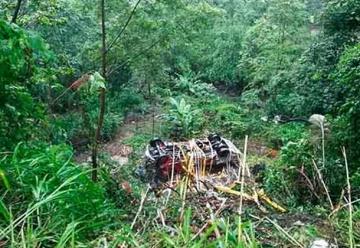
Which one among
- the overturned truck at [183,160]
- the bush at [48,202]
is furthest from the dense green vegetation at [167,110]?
the overturned truck at [183,160]

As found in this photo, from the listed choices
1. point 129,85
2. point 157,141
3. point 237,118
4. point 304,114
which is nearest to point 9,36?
point 157,141

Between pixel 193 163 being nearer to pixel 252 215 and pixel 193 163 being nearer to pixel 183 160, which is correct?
pixel 183 160

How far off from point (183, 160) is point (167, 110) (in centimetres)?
600

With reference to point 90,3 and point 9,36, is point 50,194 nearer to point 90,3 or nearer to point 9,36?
point 9,36

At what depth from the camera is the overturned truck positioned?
6.66 m

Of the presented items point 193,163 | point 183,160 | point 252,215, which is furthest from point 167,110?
point 252,215

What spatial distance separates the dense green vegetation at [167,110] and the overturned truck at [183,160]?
0.31m

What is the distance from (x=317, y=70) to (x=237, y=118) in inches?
134

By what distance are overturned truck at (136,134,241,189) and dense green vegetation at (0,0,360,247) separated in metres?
0.31

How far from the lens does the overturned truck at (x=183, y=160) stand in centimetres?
666

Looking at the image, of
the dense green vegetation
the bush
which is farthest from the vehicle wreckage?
the bush

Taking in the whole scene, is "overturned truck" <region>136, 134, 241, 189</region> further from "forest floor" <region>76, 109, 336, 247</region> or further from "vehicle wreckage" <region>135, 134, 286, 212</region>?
"forest floor" <region>76, 109, 336, 247</region>

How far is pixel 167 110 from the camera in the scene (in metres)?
12.6

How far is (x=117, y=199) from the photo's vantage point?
12.6 feet
